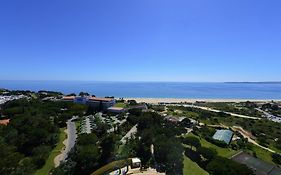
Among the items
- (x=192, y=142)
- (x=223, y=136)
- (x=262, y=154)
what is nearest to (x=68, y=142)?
(x=192, y=142)

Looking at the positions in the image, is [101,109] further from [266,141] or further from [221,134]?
[266,141]

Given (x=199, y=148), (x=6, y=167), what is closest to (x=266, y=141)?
(x=199, y=148)

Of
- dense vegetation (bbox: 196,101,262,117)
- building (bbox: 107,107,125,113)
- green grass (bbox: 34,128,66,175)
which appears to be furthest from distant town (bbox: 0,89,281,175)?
dense vegetation (bbox: 196,101,262,117)

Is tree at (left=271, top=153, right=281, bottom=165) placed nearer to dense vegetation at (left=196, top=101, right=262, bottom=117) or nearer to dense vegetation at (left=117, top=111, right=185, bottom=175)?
dense vegetation at (left=117, top=111, right=185, bottom=175)

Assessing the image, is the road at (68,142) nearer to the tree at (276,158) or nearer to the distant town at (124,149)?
the distant town at (124,149)

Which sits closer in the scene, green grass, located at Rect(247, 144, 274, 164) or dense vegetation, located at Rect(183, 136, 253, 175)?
dense vegetation, located at Rect(183, 136, 253, 175)
